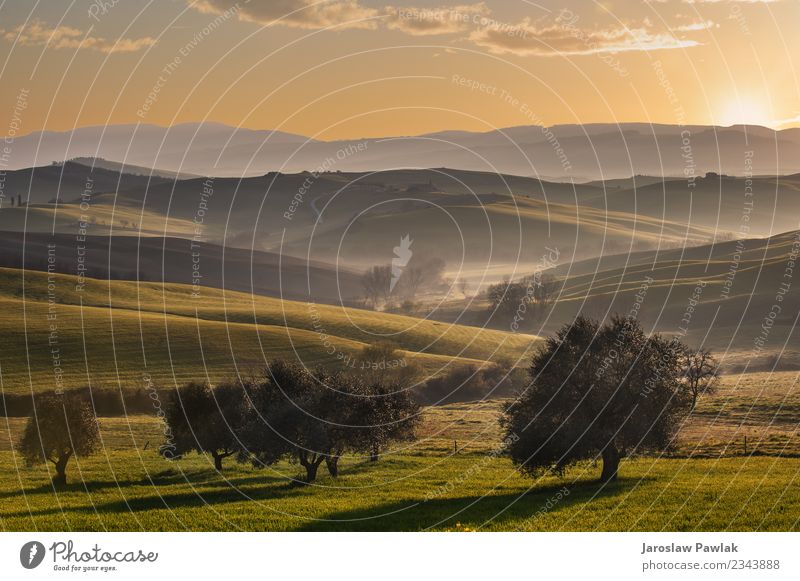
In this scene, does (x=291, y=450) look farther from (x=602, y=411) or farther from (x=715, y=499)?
(x=715, y=499)

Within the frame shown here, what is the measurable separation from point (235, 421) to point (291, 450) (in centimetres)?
890

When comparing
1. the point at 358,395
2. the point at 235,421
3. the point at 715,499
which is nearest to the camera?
the point at 715,499

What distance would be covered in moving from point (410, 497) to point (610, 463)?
1103 cm

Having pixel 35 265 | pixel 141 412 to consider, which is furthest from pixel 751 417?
pixel 35 265

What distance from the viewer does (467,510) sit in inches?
1522

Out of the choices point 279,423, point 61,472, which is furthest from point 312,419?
point 61,472

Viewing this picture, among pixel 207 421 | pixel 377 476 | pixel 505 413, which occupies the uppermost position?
pixel 505 413

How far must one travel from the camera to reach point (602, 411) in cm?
4444

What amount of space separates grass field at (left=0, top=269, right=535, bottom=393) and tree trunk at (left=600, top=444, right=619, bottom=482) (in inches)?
2115

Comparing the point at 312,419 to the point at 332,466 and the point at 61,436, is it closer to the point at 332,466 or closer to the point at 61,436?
the point at 332,466

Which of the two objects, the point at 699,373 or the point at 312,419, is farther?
the point at 699,373

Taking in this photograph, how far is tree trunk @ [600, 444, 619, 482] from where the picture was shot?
45.1m

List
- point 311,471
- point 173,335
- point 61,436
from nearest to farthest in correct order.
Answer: point 311,471 < point 61,436 < point 173,335

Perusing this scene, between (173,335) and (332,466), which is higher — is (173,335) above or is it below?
above
